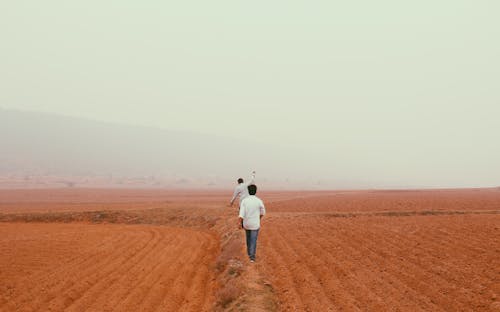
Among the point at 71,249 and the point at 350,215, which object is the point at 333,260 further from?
the point at 350,215

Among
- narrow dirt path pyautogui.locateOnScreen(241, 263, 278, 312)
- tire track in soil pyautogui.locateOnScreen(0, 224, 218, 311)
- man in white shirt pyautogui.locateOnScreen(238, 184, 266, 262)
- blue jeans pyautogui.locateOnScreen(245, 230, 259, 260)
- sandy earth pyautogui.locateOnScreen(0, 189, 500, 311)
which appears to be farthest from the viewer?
blue jeans pyautogui.locateOnScreen(245, 230, 259, 260)

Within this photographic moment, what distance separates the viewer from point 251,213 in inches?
430

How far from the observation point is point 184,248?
54.3 ft

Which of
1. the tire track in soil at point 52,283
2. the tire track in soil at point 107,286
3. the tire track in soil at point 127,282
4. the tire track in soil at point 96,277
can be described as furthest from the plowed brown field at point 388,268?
the tire track in soil at point 52,283

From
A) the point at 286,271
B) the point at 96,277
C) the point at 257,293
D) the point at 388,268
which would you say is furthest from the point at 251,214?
the point at 96,277

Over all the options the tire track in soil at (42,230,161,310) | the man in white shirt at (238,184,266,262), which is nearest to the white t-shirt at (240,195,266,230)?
the man in white shirt at (238,184,266,262)

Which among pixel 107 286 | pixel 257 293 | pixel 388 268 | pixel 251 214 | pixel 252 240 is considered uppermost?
pixel 251 214

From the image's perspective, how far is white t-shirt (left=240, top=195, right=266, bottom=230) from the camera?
10867mm

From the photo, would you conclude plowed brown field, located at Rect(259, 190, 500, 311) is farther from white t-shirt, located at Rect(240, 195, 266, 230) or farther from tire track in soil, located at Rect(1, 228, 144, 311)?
tire track in soil, located at Rect(1, 228, 144, 311)

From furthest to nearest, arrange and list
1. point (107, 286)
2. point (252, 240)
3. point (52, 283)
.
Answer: point (252, 240) < point (52, 283) < point (107, 286)

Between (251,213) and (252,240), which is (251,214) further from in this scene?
(252,240)

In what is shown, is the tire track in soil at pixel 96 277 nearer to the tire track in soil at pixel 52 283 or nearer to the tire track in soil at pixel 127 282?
the tire track in soil at pixel 127 282

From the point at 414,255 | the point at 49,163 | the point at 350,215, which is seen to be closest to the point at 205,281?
the point at 414,255

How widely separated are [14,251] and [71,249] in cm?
190
